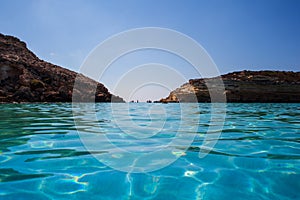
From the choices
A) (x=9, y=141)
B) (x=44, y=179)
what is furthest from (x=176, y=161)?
(x=9, y=141)

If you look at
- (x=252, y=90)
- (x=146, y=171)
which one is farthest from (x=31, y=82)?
(x=252, y=90)

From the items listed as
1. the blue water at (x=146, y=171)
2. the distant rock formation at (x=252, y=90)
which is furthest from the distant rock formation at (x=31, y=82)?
the blue water at (x=146, y=171)

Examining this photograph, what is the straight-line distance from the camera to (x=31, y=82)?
31906 millimetres

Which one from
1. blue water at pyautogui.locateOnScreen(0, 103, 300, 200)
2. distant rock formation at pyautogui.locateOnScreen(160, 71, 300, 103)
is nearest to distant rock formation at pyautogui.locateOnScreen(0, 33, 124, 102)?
distant rock formation at pyautogui.locateOnScreen(160, 71, 300, 103)

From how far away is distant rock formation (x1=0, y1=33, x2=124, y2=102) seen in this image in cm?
2861

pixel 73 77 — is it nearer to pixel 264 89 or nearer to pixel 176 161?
pixel 264 89

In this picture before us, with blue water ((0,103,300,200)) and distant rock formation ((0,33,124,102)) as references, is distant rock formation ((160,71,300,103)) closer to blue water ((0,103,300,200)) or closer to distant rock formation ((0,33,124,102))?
distant rock formation ((0,33,124,102))

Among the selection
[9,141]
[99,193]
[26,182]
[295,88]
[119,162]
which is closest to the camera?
[99,193]

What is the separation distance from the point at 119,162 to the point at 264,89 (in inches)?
1665

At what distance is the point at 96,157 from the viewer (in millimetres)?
2967

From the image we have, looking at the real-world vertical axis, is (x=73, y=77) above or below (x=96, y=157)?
above

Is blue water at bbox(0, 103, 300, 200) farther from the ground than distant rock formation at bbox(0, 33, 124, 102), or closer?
closer

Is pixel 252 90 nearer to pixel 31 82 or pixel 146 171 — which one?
pixel 31 82

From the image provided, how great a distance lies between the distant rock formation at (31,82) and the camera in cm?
2861
